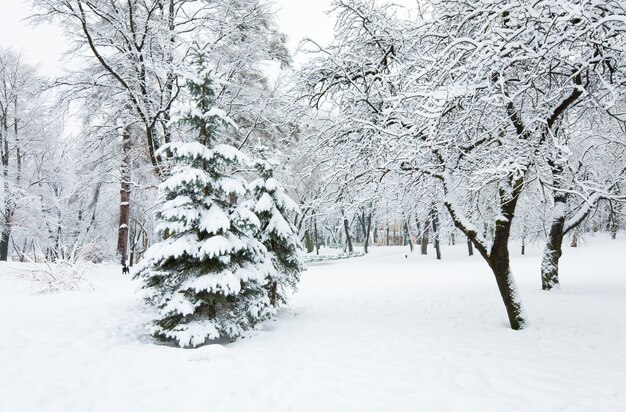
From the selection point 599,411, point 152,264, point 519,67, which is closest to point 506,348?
point 599,411

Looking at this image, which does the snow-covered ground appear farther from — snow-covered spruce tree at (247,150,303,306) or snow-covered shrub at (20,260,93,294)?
snow-covered shrub at (20,260,93,294)

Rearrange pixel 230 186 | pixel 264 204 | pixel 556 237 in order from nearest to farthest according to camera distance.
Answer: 1. pixel 230 186
2. pixel 264 204
3. pixel 556 237

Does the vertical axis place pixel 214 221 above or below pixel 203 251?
above

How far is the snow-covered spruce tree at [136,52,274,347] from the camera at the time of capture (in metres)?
6.31

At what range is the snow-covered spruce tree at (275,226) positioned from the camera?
Answer: 8508 millimetres

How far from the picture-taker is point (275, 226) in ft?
27.9

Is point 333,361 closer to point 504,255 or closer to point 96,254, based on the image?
point 504,255

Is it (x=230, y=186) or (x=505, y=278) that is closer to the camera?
(x=505, y=278)

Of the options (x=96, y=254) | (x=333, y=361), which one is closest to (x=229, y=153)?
(x=333, y=361)

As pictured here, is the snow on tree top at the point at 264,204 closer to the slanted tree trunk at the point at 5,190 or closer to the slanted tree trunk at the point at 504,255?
the slanted tree trunk at the point at 504,255

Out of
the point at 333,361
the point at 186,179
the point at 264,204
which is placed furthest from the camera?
the point at 264,204

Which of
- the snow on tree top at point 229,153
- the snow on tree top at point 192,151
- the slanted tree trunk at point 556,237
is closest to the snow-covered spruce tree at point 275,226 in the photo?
the snow on tree top at point 229,153

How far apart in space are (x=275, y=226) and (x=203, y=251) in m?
2.42

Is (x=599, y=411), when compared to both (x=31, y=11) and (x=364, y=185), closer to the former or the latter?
(x=364, y=185)
